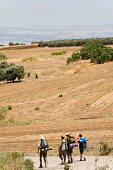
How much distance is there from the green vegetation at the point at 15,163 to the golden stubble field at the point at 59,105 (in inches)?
310

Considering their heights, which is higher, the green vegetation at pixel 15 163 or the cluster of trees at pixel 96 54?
the cluster of trees at pixel 96 54

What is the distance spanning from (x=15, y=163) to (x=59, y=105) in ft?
80.3

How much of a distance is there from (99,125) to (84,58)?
124 feet

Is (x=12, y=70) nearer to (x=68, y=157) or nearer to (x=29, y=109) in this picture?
(x=29, y=109)

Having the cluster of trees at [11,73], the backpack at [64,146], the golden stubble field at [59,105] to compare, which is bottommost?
the golden stubble field at [59,105]

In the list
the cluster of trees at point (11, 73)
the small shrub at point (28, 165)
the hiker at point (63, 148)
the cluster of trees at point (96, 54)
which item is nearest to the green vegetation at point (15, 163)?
the small shrub at point (28, 165)

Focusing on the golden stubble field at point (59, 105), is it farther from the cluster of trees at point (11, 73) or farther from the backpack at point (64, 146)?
the backpack at point (64, 146)

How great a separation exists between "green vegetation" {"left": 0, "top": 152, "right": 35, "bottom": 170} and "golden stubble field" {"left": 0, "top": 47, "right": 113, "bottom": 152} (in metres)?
7.87

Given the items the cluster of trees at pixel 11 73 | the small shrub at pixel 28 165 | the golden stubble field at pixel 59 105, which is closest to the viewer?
the small shrub at pixel 28 165

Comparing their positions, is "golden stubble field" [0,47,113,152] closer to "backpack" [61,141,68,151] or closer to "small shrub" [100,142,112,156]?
"small shrub" [100,142,112,156]

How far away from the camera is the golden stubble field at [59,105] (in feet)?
113

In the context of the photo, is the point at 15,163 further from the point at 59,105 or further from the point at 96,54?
the point at 96,54

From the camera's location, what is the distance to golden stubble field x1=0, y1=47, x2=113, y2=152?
34500 mm

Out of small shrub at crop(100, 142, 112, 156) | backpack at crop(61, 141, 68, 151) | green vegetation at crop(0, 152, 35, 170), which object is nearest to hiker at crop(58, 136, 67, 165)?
backpack at crop(61, 141, 68, 151)
